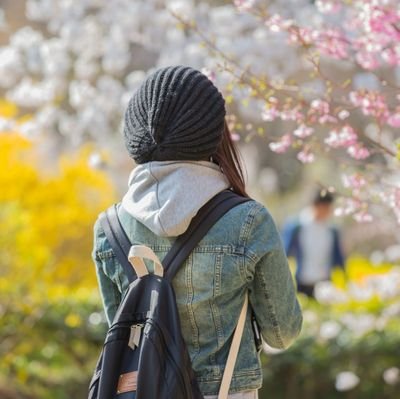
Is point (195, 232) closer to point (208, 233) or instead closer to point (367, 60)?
point (208, 233)

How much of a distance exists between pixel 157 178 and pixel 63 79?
424 cm

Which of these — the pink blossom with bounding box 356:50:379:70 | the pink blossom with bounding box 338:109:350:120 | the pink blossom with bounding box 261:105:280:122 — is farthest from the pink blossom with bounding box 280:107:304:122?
the pink blossom with bounding box 356:50:379:70

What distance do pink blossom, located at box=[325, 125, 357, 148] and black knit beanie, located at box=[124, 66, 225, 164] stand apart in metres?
1.07

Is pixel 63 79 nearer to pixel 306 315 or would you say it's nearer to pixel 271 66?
pixel 271 66

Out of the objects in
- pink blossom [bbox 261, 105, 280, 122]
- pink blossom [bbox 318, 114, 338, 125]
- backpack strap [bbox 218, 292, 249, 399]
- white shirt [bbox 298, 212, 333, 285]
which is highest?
backpack strap [bbox 218, 292, 249, 399]

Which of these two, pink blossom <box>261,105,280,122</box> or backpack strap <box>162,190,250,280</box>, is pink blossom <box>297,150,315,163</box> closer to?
pink blossom <box>261,105,280,122</box>

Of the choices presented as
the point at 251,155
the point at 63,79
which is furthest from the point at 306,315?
the point at 251,155

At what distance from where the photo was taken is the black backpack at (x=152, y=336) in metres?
2.08

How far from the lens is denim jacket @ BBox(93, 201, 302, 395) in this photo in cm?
217

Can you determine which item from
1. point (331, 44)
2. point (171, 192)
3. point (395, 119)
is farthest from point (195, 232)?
point (331, 44)

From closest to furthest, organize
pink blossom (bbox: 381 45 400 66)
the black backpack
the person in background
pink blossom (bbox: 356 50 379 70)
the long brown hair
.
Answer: the black backpack, the long brown hair, pink blossom (bbox: 381 45 400 66), pink blossom (bbox: 356 50 379 70), the person in background

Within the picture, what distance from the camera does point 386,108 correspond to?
3127mm

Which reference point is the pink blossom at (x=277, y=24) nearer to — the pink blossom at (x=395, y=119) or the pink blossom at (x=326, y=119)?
the pink blossom at (x=326, y=119)

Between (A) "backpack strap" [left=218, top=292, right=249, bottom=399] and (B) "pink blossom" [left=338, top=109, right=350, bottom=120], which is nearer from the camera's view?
(A) "backpack strap" [left=218, top=292, right=249, bottom=399]
